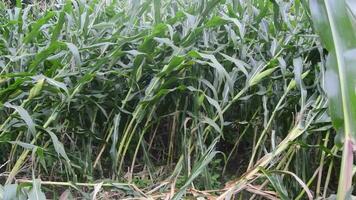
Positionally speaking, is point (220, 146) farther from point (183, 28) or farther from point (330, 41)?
point (330, 41)

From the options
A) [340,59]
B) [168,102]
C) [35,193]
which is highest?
[340,59]

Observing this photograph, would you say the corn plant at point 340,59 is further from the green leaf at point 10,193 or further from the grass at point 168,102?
the green leaf at point 10,193

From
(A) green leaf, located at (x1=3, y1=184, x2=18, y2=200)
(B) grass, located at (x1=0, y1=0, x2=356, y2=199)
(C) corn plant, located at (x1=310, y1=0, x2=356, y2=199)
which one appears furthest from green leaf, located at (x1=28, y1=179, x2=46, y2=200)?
(C) corn plant, located at (x1=310, y1=0, x2=356, y2=199)

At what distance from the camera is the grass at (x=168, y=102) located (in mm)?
1270

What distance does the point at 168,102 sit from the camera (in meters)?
1.50

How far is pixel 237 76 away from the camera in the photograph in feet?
4.83

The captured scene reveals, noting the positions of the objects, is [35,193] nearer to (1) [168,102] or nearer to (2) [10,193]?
(2) [10,193]

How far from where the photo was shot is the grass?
127 cm

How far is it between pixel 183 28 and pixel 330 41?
2.27ft

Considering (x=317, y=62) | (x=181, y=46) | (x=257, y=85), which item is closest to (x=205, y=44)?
(x=181, y=46)

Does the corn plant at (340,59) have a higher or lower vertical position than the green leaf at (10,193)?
higher

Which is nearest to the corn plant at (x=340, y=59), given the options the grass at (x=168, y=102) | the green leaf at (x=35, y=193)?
the grass at (x=168, y=102)

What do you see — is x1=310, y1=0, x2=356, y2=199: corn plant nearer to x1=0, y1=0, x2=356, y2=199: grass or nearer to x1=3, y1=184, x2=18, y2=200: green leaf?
x1=0, y1=0, x2=356, y2=199: grass

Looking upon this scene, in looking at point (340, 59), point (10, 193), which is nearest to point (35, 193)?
point (10, 193)
